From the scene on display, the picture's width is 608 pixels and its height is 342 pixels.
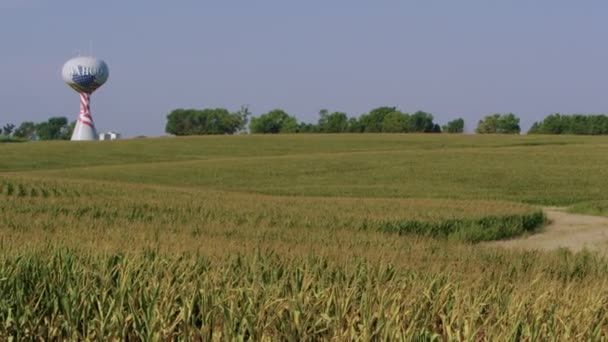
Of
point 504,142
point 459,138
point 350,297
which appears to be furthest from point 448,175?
point 350,297

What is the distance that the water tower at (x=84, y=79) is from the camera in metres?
120

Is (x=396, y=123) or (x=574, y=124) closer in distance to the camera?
(x=574, y=124)

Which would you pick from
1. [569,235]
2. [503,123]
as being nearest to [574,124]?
[503,123]

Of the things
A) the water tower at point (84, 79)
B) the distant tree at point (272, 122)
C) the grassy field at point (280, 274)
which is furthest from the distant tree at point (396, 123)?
the grassy field at point (280, 274)

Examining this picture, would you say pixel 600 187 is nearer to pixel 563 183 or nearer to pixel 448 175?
pixel 563 183

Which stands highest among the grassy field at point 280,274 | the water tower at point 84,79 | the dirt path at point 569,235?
the water tower at point 84,79

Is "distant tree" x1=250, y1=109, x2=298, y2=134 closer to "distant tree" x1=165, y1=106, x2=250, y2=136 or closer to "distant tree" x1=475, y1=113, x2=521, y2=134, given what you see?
"distant tree" x1=165, y1=106, x2=250, y2=136

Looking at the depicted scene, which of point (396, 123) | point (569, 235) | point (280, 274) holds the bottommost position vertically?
point (569, 235)

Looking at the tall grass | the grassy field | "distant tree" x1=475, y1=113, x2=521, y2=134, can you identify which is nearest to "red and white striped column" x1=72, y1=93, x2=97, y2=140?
"distant tree" x1=475, y1=113, x2=521, y2=134

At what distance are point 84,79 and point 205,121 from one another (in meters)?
60.3

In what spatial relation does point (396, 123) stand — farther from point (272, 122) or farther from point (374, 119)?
point (272, 122)

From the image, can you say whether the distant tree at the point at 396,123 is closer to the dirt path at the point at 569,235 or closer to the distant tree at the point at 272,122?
the distant tree at the point at 272,122

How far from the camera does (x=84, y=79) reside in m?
120

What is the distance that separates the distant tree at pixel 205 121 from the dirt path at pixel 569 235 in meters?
149
